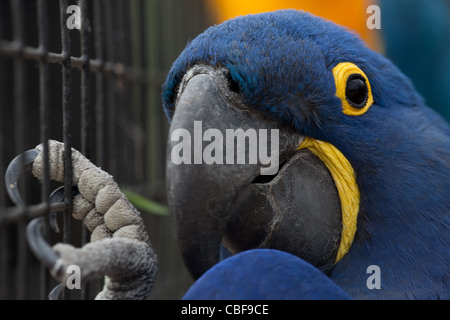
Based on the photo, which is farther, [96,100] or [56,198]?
[96,100]

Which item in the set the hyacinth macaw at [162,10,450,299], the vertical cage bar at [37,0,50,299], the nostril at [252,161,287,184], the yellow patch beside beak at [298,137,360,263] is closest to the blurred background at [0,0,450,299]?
the vertical cage bar at [37,0,50,299]

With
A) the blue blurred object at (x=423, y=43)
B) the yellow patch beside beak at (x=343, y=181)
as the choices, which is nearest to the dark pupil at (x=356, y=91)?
the yellow patch beside beak at (x=343, y=181)

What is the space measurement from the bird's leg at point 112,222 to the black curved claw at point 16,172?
0.01 m

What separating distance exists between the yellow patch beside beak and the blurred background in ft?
1.71

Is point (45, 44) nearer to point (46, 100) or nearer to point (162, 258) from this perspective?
point (46, 100)

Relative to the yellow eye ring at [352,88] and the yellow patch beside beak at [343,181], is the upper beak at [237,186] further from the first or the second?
the yellow eye ring at [352,88]

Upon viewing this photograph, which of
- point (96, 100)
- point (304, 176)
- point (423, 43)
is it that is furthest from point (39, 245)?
point (423, 43)

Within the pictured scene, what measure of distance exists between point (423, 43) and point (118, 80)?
1720 millimetres

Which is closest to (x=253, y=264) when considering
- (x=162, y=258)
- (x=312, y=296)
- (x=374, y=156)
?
(x=312, y=296)

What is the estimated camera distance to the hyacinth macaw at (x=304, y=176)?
37.9 inches

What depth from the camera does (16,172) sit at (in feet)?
3.35

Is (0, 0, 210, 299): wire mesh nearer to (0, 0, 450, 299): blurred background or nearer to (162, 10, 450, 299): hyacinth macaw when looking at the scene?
(0, 0, 450, 299): blurred background

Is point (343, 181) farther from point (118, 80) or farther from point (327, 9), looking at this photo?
point (327, 9)

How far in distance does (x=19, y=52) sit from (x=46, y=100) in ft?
0.33
